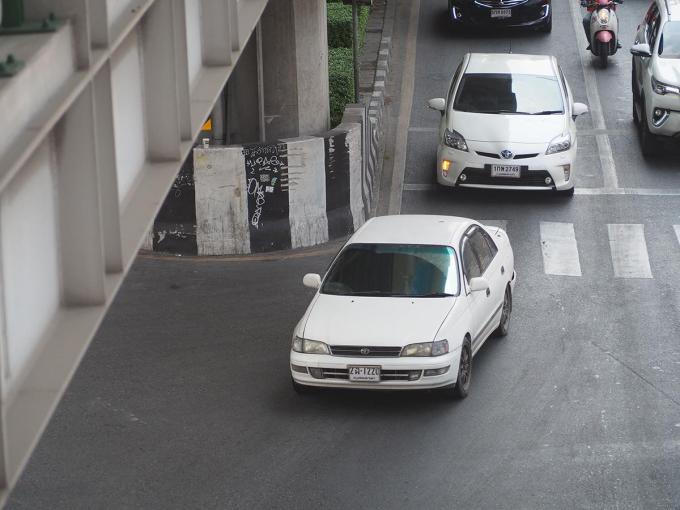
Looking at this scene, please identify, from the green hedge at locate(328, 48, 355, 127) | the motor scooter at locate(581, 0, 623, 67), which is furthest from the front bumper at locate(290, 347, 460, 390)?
the motor scooter at locate(581, 0, 623, 67)

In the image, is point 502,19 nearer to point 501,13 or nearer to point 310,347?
point 501,13

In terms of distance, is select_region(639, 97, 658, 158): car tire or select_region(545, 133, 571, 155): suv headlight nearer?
select_region(545, 133, 571, 155): suv headlight

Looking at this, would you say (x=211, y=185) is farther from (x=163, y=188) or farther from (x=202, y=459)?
(x=163, y=188)

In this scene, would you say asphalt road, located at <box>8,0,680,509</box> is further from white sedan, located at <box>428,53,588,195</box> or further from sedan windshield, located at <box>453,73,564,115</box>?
sedan windshield, located at <box>453,73,564,115</box>

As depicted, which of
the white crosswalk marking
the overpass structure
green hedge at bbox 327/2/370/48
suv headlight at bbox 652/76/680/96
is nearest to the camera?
the overpass structure

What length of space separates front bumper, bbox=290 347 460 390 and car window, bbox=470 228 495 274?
190 cm

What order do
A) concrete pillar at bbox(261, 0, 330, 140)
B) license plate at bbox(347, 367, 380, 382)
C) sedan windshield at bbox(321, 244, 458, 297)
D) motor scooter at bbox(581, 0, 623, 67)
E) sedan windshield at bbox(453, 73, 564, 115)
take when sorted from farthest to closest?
motor scooter at bbox(581, 0, 623, 67) → sedan windshield at bbox(453, 73, 564, 115) → concrete pillar at bbox(261, 0, 330, 140) → sedan windshield at bbox(321, 244, 458, 297) → license plate at bbox(347, 367, 380, 382)

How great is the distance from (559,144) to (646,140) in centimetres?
257

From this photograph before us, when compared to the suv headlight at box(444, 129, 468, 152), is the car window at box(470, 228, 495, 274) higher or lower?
higher

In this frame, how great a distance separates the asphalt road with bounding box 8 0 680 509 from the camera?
33.4 feet

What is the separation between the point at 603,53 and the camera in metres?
24.6

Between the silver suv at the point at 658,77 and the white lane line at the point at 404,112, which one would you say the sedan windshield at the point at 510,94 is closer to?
the white lane line at the point at 404,112

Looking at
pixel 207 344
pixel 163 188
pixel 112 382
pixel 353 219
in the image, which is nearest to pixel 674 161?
pixel 353 219

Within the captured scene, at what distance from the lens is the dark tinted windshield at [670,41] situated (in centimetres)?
2028
